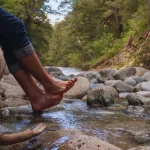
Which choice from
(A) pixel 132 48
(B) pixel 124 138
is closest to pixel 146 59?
(A) pixel 132 48

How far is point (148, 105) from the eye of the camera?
13.7 ft

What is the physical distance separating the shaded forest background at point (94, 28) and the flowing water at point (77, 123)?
7.36 metres

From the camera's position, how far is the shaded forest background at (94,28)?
13977mm

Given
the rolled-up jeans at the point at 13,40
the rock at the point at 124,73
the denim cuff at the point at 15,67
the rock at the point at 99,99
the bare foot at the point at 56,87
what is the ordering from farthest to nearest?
the rock at the point at 124,73 → the rock at the point at 99,99 → the bare foot at the point at 56,87 → the denim cuff at the point at 15,67 → the rolled-up jeans at the point at 13,40

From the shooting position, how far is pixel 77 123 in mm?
2934

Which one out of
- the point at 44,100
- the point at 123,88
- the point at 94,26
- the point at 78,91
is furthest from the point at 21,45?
the point at 94,26

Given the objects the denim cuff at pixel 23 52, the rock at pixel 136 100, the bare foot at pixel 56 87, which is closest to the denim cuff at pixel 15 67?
the denim cuff at pixel 23 52

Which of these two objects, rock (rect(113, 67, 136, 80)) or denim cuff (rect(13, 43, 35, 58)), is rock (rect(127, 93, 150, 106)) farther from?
rock (rect(113, 67, 136, 80))

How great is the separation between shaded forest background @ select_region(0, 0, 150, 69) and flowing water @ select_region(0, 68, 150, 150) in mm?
7357

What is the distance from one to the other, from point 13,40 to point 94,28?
962 inches

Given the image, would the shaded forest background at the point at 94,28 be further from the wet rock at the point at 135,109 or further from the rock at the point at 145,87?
the wet rock at the point at 135,109

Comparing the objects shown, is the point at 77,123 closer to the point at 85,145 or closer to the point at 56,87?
the point at 56,87

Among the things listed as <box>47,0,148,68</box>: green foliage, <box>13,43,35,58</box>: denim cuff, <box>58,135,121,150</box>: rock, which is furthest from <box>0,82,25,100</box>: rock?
<box>47,0,148,68</box>: green foliage

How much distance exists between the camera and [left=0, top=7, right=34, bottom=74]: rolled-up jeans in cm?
147
